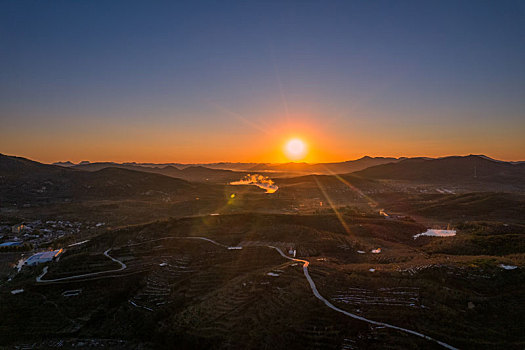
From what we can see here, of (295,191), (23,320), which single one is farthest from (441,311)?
(295,191)

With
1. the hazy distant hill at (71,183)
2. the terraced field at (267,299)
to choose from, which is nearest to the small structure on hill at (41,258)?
the terraced field at (267,299)

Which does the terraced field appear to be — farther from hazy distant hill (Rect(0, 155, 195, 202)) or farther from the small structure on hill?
hazy distant hill (Rect(0, 155, 195, 202))

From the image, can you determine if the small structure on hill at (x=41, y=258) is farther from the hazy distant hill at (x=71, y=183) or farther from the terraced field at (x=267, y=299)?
the hazy distant hill at (x=71, y=183)

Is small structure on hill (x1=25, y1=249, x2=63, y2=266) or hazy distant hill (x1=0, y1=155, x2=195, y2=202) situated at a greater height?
hazy distant hill (x1=0, y1=155, x2=195, y2=202)

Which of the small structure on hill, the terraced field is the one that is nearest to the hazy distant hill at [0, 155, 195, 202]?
the small structure on hill

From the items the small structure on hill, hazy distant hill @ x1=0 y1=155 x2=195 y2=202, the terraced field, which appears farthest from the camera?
hazy distant hill @ x1=0 y1=155 x2=195 y2=202

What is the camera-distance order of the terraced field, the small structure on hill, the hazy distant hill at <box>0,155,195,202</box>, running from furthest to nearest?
1. the hazy distant hill at <box>0,155,195,202</box>
2. the small structure on hill
3. the terraced field

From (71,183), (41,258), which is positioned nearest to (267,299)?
(41,258)

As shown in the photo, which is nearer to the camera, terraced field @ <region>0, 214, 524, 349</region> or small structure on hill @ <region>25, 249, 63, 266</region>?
terraced field @ <region>0, 214, 524, 349</region>
